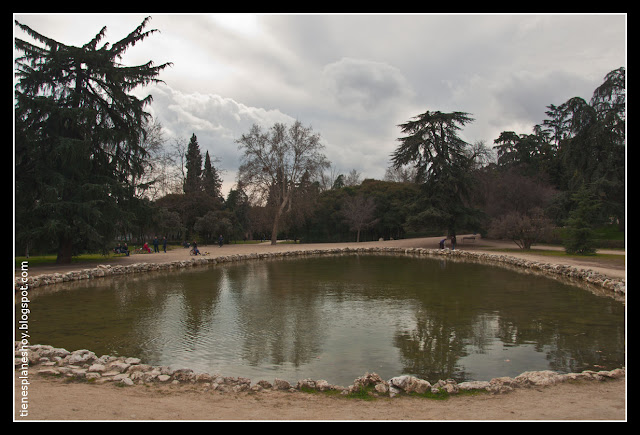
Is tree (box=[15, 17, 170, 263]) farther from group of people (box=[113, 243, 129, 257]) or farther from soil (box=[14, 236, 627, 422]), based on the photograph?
soil (box=[14, 236, 627, 422])

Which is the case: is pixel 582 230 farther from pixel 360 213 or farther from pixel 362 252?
pixel 360 213

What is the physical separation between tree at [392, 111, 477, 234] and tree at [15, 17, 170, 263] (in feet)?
75.8

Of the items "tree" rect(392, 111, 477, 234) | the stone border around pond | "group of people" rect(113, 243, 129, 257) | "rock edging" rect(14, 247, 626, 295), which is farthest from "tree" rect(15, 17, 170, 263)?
"tree" rect(392, 111, 477, 234)

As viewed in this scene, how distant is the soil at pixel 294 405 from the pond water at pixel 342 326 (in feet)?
3.83

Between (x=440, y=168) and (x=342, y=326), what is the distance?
102 feet

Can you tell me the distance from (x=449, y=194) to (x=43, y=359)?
35246 mm

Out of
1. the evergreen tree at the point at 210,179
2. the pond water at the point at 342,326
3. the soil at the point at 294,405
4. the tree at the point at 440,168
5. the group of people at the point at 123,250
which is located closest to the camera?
the soil at the point at 294,405

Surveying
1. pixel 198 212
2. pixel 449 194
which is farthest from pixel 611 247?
pixel 198 212

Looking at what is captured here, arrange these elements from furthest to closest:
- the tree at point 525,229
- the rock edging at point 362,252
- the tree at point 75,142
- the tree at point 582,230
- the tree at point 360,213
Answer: the tree at point 360,213, the tree at point 525,229, the tree at point 582,230, the tree at point 75,142, the rock edging at point 362,252

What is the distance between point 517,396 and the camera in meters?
5.49

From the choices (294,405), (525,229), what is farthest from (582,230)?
(294,405)

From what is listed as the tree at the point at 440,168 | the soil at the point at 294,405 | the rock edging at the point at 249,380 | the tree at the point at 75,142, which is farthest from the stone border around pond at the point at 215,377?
the tree at the point at 440,168

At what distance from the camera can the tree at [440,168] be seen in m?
37.4

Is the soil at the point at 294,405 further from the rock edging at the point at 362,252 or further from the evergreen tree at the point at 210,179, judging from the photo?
the evergreen tree at the point at 210,179
